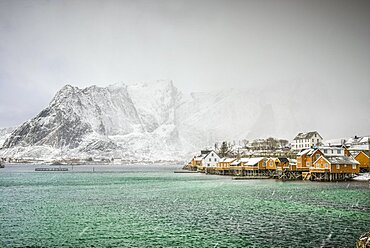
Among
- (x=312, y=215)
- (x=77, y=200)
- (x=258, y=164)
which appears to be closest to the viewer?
(x=312, y=215)

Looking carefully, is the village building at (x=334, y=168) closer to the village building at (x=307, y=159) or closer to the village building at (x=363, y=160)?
the village building at (x=307, y=159)

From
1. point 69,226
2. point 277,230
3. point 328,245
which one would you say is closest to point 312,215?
point 277,230

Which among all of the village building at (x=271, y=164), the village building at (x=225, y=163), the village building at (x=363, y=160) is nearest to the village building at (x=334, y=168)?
the village building at (x=363, y=160)

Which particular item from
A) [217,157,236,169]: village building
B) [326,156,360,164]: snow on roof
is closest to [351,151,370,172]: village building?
[326,156,360,164]: snow on roof

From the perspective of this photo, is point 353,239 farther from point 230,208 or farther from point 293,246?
point 230,208

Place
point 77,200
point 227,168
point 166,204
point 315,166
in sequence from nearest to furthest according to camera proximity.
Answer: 1. point 166,204
2. point 77,200
3. point 315,166
4. point 227,168

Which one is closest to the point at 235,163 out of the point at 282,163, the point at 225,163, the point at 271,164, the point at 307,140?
the point at 225,163

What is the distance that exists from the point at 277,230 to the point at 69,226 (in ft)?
54.1

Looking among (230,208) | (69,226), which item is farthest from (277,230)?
(69,226)

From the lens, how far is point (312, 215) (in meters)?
34.1

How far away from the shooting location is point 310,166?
277 feet

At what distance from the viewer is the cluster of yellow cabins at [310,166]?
261ft

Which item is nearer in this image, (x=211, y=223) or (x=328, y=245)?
(x=328, y=245)

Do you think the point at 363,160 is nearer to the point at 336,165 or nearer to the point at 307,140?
the point at 336,165
